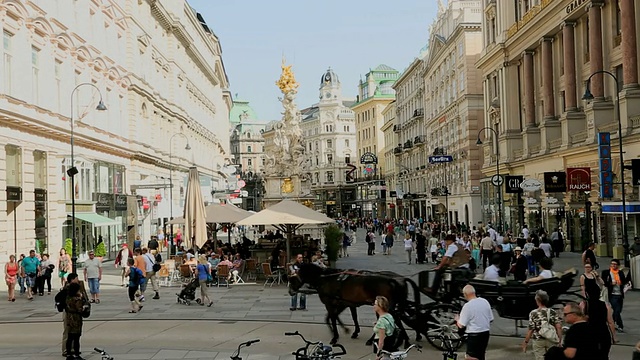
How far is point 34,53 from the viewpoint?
31.1m

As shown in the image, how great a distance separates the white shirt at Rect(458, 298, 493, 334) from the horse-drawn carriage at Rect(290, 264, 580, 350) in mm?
3141

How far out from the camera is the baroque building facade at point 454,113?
62.6m

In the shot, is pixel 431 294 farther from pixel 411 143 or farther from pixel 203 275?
pixel 411 143

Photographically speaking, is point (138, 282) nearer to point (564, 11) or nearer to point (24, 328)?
point (24, 328)

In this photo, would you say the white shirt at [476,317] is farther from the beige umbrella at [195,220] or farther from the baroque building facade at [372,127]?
the baroque building facade at [372,127]

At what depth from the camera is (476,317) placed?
10039 millimetres

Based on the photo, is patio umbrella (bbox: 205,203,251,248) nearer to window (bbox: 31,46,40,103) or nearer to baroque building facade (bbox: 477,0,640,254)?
window (bbox: 31,46,40,103)

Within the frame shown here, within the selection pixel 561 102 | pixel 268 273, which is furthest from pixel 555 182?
pixel 268 273

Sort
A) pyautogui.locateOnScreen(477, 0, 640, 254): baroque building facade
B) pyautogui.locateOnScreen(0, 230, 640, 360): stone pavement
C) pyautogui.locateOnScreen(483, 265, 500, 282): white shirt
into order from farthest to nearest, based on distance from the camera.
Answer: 1. pyautogui.locateOnScreen(477, 0, 640, 254): baroque building facade
2. pyautogui.locateOnScreen(483, 265, 500, 282): white shirt
3. pyautogui.locateOnScreen(0, 230, 640, 360): stone pavement

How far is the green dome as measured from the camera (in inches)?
7234

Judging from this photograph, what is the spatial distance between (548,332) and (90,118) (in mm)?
33043

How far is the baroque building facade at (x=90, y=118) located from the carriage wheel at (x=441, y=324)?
61.4ft

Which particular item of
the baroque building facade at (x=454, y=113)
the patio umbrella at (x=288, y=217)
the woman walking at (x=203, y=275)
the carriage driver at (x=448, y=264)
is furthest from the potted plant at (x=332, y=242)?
the baroque building facade at (x=454, y=113)

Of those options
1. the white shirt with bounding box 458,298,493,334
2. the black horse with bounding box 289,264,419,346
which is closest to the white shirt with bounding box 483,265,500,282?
the black horse with bounding box 289,264,419,346
